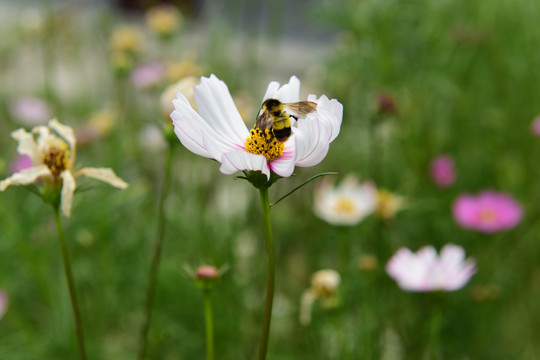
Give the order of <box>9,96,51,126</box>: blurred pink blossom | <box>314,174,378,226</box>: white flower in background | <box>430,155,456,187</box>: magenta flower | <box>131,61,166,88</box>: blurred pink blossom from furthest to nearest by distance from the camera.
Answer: <box>9,96,51,126</box>: blurred pink blossom → <box>131,61,166,88</box>: blurred pink blossom → <box>430,155,456,187</box>: magenta flower → <box>314,174,378,226</box>: white flower in background

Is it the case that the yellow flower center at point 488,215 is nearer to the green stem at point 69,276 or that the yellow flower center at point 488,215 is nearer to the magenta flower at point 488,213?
the magenta flower at point 488,213

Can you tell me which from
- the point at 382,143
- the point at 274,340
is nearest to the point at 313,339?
the point at 274,340

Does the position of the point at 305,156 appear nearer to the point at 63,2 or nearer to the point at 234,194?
the point at 234,194

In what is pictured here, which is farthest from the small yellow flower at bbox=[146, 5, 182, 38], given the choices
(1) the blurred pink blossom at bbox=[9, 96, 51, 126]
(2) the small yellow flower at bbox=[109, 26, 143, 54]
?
(1) the blurred pink blossom at bbox=[9, 96, 51, 126]

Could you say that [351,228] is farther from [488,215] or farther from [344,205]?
[488,215]

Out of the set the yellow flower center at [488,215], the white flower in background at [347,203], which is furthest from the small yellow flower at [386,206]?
the yellow flower center at [488,215]

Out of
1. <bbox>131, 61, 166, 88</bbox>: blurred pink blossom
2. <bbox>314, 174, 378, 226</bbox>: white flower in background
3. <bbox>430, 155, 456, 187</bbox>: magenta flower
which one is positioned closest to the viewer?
<bbox>314, 174, 378, 226</bbox>: white flower in background

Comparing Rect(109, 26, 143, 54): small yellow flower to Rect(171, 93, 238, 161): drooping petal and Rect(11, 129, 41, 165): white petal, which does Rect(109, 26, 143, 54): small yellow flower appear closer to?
Rect(11, 129, 41, 165): white petal
